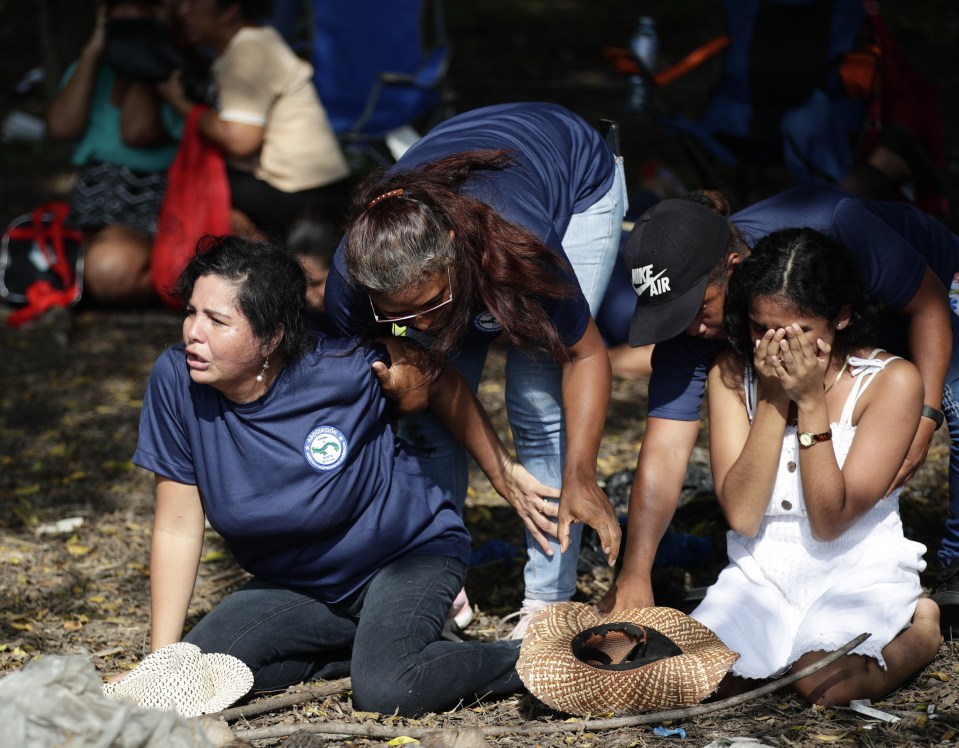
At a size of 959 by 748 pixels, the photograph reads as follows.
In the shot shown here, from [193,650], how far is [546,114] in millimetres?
1732

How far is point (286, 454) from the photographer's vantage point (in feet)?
9.60

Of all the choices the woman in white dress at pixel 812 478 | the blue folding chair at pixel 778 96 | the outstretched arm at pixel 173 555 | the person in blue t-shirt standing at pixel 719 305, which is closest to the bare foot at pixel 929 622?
the woman in white dress at pixel 812 478

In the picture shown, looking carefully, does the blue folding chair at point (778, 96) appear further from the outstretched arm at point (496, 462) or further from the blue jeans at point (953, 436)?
the outstretched arm at point (496, 462)

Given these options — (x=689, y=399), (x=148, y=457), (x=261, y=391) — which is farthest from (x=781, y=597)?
(x=148, y=457)

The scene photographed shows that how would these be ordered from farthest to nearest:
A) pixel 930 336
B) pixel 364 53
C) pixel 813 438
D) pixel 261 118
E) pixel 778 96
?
pixel 364 53 < pixel 778 96 < pixel 261 118 < pixel 930 336 < pixel 813 438

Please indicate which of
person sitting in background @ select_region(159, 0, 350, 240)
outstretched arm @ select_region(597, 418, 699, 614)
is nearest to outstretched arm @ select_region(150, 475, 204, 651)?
outstretched arm @ select_region(597, 418, 699, 614)

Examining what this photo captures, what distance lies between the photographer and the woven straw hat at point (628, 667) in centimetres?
274

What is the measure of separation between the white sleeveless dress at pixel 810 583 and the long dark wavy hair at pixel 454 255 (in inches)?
27.7

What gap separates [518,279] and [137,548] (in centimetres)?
202

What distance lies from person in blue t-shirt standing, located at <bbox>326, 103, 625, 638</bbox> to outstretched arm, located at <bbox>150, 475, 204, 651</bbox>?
0.59 metres

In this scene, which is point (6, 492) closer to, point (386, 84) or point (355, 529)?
point (355, 529)

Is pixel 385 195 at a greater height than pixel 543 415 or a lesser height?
greater

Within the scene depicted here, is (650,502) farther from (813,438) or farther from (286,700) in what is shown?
(286,700)

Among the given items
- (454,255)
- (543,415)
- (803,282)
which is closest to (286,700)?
(543,415)
